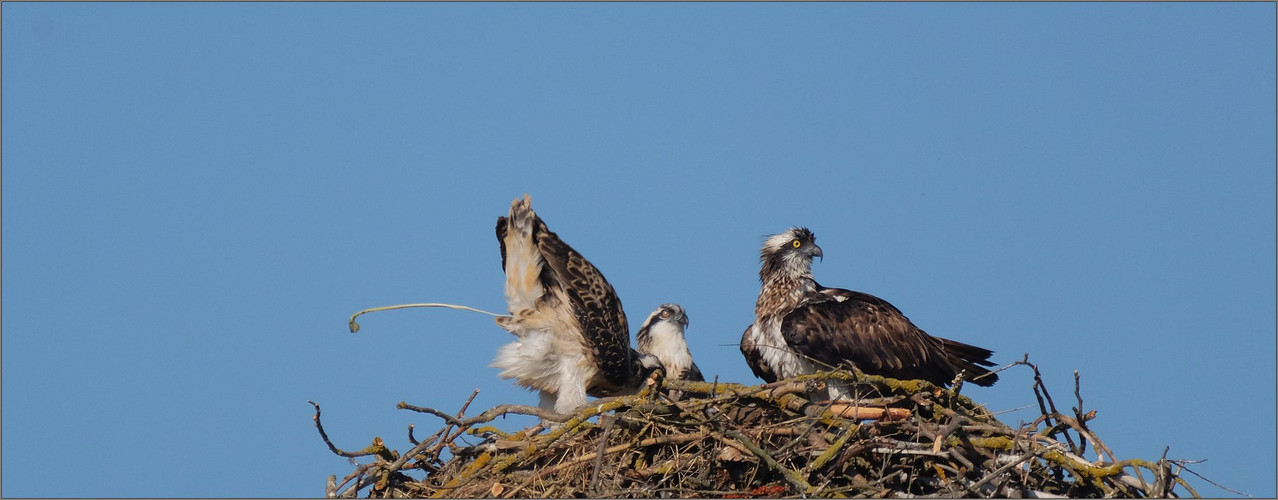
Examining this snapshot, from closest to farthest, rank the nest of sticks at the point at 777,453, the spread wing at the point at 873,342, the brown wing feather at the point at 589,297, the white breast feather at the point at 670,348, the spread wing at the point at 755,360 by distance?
the nest of sticks at the point at 777,453 < the brown wing feather at the point at 589,297 < the spread wing at the point at 873,342 < the spread wing at the point at 755,360 < the white breast feather at the point at 670,348

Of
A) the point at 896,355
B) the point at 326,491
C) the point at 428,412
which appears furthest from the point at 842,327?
the point at 326,491

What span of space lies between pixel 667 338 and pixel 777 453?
113 inches

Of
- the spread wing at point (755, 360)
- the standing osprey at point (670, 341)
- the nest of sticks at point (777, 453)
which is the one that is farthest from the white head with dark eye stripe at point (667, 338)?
the nest of sticks at point (777, 453)

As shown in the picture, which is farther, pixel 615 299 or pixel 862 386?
pixel 615 299

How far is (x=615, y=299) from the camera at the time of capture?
905 centimetres

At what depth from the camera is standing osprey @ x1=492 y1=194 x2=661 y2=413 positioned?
8.75 metres

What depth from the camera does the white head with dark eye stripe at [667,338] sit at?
32.3 ft

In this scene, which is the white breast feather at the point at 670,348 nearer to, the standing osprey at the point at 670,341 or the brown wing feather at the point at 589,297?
the standing osprey at the point at 670,341

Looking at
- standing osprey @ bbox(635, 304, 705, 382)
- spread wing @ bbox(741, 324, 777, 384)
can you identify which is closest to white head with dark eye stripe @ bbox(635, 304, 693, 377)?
standing osprey @ bbox(635, 304, 705, 382)

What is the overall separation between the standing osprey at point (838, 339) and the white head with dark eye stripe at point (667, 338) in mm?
513

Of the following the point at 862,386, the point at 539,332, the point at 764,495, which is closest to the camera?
the point at 764,495

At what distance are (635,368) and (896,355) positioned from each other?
5.96 ft

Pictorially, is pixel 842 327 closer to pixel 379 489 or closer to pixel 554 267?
pixel 554 267

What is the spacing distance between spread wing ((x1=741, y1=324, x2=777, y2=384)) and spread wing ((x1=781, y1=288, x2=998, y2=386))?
0.39 m
